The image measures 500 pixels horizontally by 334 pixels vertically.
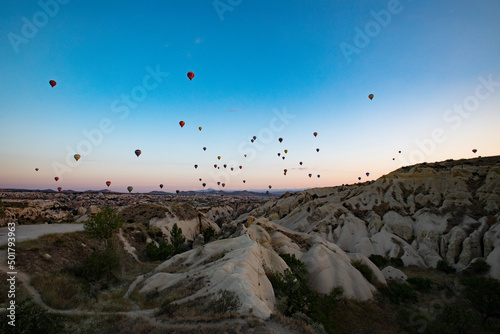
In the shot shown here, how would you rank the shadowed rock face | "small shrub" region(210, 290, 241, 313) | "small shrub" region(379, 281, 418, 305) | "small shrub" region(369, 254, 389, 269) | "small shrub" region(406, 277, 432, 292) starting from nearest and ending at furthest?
1. "small shrub" region(210, 290, 241, 313)
2. "small shrub" region(379, 281, 418, 305)
3. "small shrub" region(406, 277, 432, 292)
4. "small shrub" region(369, 254, 389, 269)
5. the shadowed rock face

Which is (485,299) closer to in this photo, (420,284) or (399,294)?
(399,294)

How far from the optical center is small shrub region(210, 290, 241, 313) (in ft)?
38.4

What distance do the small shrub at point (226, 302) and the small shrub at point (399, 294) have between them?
21348 millimetres

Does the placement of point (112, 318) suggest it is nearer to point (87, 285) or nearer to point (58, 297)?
point (58, 297)

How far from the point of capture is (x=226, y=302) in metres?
12.2

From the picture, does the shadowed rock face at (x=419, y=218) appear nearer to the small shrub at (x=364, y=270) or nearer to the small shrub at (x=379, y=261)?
the small shrub at (x=379, y=261)

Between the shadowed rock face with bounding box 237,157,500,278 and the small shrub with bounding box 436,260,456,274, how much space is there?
1047 millimetres

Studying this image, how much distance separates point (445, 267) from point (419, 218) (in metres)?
14.9

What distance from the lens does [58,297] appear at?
16.4 meters

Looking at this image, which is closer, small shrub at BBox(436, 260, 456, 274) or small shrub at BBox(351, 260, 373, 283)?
small shrub at BBox(351, 260, 373, 283)

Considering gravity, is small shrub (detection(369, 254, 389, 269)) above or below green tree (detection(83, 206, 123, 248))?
below

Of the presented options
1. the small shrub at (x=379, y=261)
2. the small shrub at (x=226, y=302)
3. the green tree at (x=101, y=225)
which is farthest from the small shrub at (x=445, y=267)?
the green tree at (x=101, y=225)

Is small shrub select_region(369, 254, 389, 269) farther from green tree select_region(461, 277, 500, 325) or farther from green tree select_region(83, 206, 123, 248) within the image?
green tree select_region(83, 206, 123, 248)

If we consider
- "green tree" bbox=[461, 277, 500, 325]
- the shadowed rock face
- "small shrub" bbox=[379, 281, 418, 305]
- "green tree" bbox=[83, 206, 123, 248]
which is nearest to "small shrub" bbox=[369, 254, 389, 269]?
the shadowed rock face
